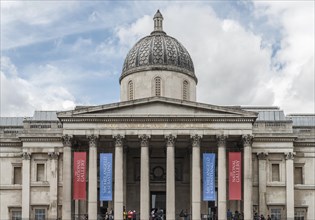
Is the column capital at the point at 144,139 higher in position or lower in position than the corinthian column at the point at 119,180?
higher

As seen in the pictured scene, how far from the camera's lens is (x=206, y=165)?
60281 mm

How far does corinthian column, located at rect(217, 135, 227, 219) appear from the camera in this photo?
59844 millimetres

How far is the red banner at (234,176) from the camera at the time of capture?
60.1 meters

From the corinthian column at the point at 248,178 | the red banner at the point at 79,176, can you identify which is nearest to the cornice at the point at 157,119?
the corinthian column at the point at 248,178

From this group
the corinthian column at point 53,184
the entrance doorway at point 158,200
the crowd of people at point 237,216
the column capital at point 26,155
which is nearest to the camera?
the crowd of people at point 237,216

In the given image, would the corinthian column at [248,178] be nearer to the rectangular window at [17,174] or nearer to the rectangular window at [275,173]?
the rectangular window at [275,173]

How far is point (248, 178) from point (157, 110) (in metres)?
10.4

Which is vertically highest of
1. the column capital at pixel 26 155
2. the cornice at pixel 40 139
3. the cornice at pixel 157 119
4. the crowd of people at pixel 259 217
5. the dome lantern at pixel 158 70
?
the dome lantern at pixel 158 70

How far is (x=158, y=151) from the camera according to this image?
67.2 metres

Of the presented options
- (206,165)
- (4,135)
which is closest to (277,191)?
(206,165)

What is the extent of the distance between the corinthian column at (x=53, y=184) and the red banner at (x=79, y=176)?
17.0ft

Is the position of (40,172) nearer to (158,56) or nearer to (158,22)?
(158,56)

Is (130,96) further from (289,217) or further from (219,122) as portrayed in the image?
(289,217)

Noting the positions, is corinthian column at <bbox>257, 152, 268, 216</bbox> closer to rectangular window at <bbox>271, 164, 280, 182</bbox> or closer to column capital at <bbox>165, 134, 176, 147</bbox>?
rectangular window at <bbox>271, 164, 280, 182</bbox>
